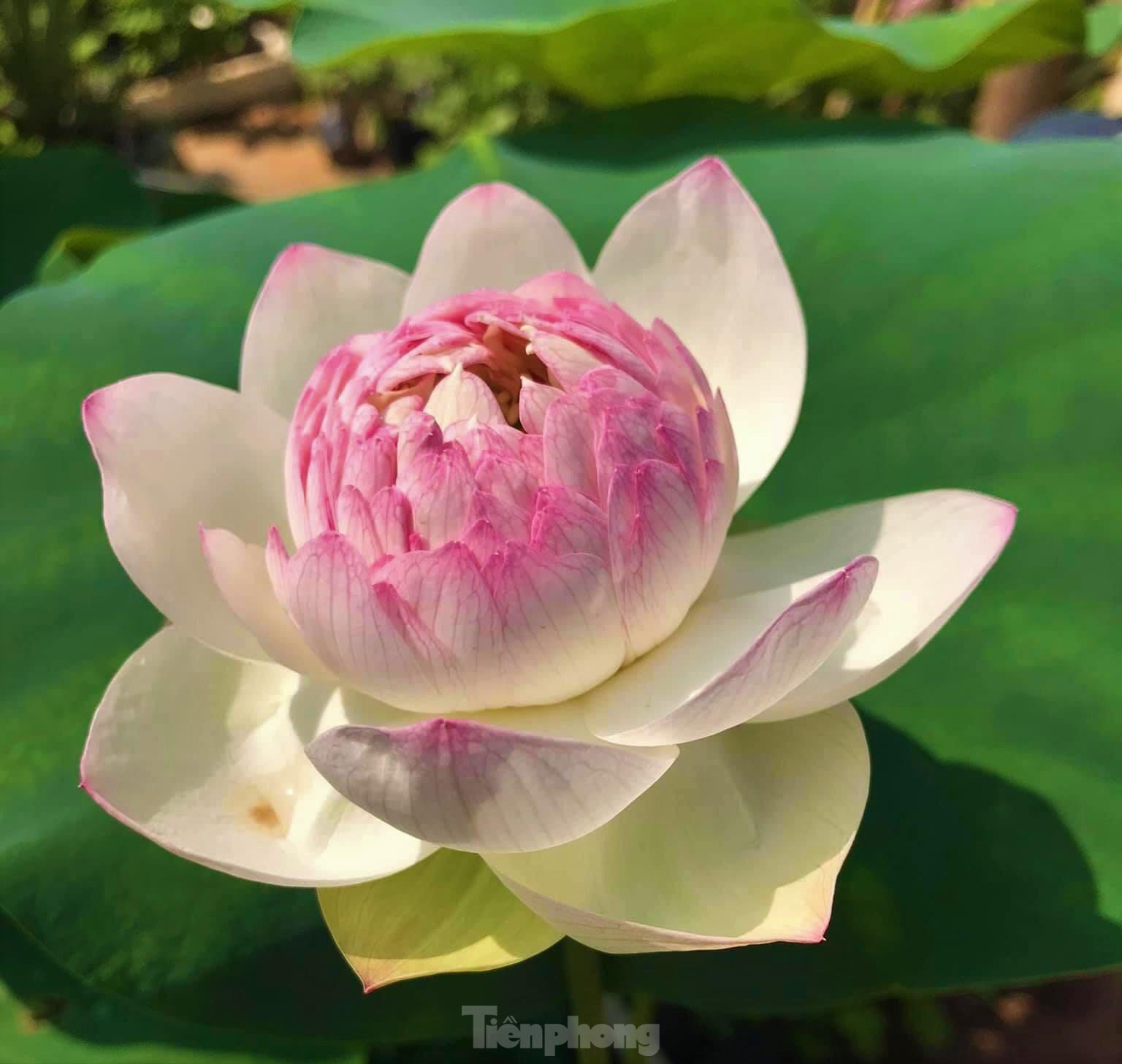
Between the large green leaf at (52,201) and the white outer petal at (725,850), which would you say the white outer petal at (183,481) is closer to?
the white outer petal at (725,850)

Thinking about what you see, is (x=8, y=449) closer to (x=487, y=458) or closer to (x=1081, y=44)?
(x=487, y=458)

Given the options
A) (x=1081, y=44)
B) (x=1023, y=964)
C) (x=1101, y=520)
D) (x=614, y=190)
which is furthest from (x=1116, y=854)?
(x=1081, y=44)

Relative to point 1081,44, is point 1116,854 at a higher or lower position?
lower

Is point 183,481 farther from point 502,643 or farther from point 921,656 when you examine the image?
point 921,656

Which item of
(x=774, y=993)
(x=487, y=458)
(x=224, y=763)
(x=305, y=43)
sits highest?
(x=305, y=43)

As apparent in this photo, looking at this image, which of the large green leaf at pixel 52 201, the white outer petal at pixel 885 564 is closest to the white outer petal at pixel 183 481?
the white outer petal at pixel 885 564

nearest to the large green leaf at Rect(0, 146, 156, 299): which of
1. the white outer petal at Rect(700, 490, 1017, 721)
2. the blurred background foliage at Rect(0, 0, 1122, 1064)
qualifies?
the blurred background foliage at Rect(0, 0, 1122, 1064)
